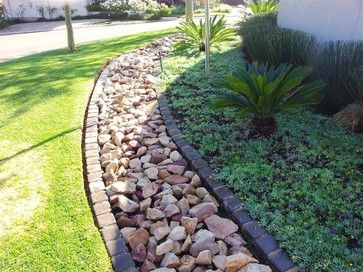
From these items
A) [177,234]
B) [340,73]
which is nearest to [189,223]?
[177,234]

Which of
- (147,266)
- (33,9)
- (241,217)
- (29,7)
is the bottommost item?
(147,266)

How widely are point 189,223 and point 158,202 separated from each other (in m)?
0.43

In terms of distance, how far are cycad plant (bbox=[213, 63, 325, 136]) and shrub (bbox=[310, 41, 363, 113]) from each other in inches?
15.4

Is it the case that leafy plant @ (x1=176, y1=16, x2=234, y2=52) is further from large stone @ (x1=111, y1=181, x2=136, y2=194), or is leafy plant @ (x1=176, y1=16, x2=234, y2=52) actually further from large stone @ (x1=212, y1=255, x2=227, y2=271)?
large stone @ (x1=212, y1=255, x2=227, y2=271)

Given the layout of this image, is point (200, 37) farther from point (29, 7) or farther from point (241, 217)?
point (29, 7)

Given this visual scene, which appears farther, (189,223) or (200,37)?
(200,37)

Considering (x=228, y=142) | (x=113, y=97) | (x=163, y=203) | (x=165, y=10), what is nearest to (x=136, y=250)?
(x=163, y=203)

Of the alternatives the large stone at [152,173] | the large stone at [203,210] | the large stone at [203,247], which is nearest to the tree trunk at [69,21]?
the large stone at [152,173]

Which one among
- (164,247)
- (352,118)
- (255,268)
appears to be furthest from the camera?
(352,118)

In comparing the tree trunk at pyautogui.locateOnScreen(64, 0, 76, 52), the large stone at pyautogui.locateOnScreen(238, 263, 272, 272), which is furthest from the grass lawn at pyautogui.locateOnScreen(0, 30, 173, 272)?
the tree trunk at pyautogui.locateOnScreen(64, 0, 76, 52)

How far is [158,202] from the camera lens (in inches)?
117

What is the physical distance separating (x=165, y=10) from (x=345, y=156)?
21402 mm

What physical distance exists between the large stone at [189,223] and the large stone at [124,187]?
0.62 m

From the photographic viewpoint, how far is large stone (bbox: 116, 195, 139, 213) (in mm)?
2893
